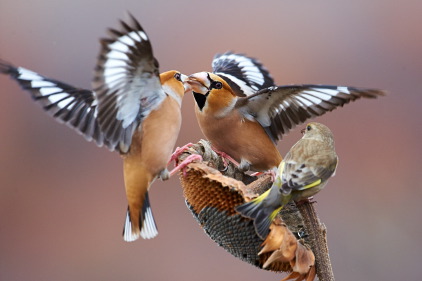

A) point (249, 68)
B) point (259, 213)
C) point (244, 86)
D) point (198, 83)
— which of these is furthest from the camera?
point (249, 68)

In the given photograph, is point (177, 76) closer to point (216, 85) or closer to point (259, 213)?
point (216, 85)

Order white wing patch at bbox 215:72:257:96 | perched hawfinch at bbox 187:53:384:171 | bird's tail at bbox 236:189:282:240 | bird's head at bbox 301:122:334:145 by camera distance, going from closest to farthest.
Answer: bird's tail at bbox 236:189:282:240
bird's head at bbox 301:122:334:145
perched hawfinch at bbox 187:53:384:171
white wing patch at bbox 215:72:257:96

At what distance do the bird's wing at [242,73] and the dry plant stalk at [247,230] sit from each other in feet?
2.39

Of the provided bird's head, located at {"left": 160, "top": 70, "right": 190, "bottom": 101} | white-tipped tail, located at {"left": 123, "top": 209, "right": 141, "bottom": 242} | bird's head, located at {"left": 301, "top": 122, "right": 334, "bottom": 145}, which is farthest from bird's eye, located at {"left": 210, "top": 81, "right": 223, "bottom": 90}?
white-tipped tail, located at {"left": 123, "top": 209, "right": 141, "bottom": 242}

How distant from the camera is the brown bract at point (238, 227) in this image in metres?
1.18

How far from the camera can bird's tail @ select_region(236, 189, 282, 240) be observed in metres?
1.17

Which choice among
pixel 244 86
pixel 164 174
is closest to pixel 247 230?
pixel 164 174

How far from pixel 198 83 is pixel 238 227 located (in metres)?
0.59

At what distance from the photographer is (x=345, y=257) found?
3.07 meters

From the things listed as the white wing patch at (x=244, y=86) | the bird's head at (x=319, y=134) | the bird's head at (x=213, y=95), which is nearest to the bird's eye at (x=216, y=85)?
the bird's head at (x=213, y=95)

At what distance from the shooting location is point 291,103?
5.45 ft

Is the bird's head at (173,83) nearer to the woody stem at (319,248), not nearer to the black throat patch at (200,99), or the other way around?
the black throat patch at (200,99)

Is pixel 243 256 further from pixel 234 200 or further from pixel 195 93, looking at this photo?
pixel 195 93

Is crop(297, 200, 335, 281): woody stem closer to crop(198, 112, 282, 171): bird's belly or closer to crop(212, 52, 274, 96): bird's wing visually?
crop(198, 112, 282, 171): bird's belly
